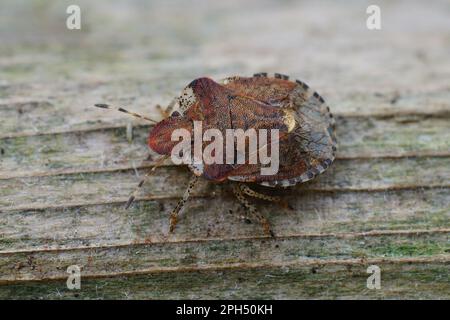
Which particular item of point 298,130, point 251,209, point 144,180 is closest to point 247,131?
point 298,130

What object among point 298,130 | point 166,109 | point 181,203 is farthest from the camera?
point 166,109

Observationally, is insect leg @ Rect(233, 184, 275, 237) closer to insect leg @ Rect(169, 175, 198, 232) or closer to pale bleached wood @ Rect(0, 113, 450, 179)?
insect leg @ Rect(169, 175, 198, 232)

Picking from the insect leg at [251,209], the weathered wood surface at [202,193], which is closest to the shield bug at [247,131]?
the insect leg at [251,209]

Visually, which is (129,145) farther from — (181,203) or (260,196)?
(260,196)

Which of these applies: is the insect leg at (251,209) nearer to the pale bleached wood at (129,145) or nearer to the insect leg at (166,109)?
the pale bleached wood at (129,145)

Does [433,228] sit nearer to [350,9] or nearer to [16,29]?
[350,9]

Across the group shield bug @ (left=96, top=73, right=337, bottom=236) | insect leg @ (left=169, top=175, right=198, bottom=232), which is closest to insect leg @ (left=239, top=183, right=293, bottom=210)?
shield bug @ (left=96, top=73, right=337, bottom=236)
